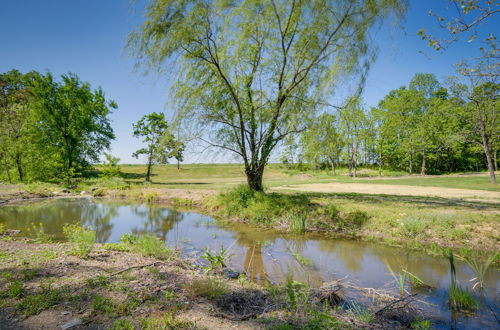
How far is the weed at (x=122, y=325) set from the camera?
2.72 meters

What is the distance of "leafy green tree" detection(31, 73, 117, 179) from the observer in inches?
1062

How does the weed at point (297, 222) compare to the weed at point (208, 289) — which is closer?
the weed at point (208, 289)

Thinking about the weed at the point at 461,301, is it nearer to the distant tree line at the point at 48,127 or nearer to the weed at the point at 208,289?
the weed at the point at 208,289

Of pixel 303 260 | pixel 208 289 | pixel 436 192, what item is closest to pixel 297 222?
pixel 303 260

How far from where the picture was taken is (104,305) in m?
3.21

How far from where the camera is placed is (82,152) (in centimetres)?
3056

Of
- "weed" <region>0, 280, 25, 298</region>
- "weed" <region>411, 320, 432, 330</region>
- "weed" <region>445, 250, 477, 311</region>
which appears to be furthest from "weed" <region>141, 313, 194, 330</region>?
"weed" <region>445, 250, 477, 311</region>

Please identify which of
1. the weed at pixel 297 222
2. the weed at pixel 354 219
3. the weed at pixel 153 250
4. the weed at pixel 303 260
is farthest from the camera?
the weed at pixel 297 222

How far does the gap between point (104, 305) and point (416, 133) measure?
45.1m

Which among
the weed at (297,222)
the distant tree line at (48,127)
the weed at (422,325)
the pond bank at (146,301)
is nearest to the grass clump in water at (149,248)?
the pond bank at (146,301)

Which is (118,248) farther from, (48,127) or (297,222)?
(48,127)

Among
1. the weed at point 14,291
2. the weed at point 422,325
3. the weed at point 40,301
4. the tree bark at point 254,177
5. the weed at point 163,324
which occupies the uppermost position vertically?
the tree bark at point 254,177

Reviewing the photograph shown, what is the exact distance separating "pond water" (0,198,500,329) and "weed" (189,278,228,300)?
5.01 ft

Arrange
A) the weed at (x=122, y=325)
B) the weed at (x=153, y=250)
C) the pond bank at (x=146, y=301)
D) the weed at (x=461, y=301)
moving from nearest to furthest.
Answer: the weed at (x=122, y=325)
the pond bank at (x=146, y=301)
the weed at (x=461, y=301)
the weed at (x=153, y=250)
